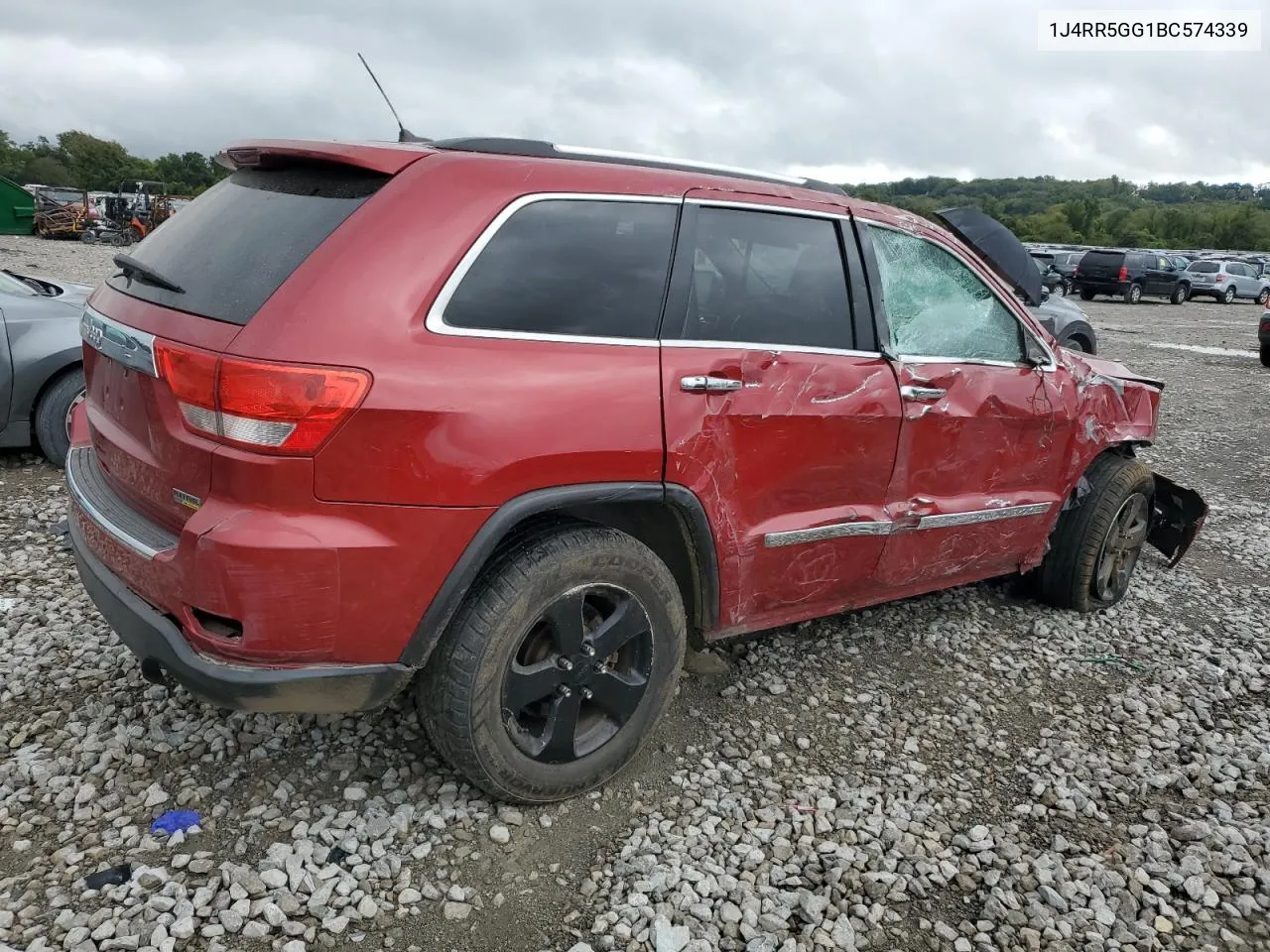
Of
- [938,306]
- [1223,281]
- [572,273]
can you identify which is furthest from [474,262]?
[1223,281]

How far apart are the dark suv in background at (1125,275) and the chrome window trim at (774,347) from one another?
1073 inches

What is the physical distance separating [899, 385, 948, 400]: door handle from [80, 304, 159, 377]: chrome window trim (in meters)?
2.33

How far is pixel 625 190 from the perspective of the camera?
2.72m

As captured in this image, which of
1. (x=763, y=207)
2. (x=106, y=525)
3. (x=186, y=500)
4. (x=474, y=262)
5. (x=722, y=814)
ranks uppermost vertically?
(x=763, y=207)

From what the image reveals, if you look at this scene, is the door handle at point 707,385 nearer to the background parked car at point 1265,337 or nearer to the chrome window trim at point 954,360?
the chrome window trim at point 954,360

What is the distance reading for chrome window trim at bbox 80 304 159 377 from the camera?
94.3 inches

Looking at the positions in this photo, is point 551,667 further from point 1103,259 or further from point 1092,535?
point 1103,259

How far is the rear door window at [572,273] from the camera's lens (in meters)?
2.44

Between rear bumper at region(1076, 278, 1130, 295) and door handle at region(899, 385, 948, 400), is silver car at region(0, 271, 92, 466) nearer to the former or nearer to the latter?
door handle at region(899, 385, 948, 400)

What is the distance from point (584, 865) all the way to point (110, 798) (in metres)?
1.39

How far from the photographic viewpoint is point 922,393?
3318 millimetres

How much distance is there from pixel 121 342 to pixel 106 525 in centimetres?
50

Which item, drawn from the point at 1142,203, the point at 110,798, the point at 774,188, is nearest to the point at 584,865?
the point at 110,798

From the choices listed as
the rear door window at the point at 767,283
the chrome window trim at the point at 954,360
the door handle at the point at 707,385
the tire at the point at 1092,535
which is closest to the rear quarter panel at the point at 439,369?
the door handle at the point at 707,385
